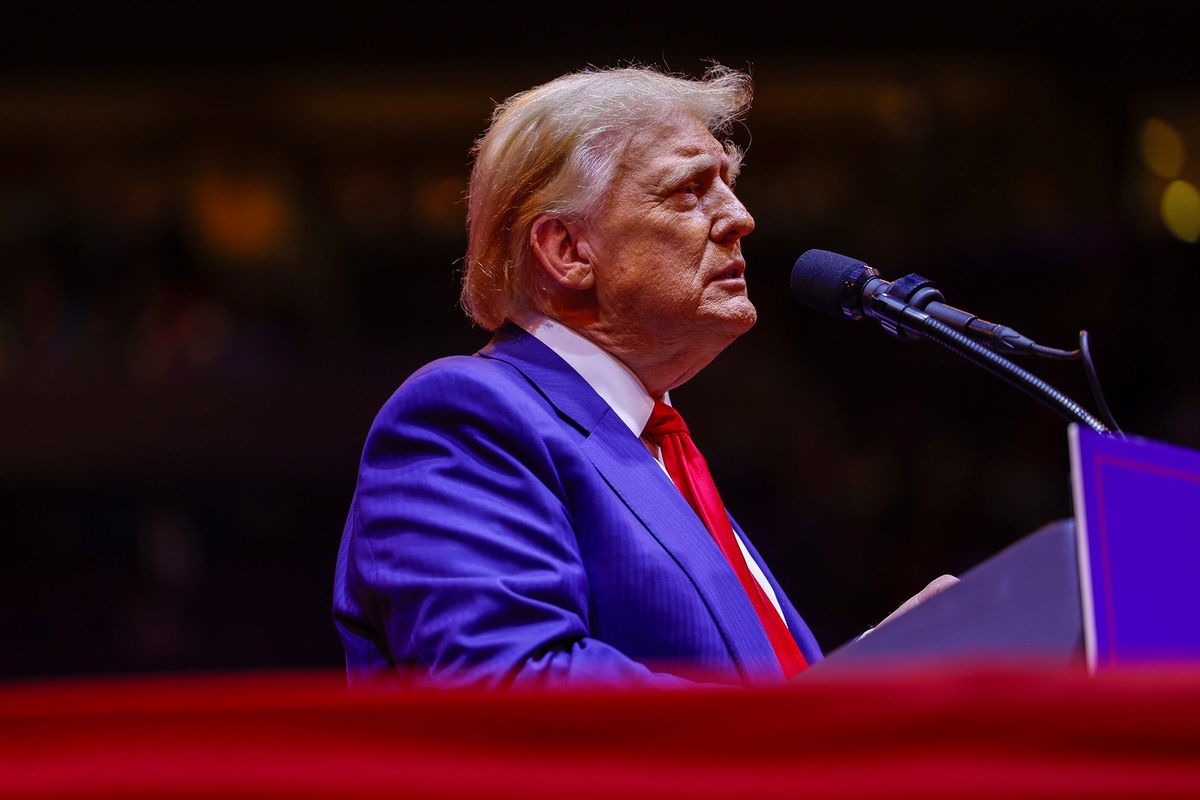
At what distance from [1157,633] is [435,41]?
3.97 m

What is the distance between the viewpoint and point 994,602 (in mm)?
848

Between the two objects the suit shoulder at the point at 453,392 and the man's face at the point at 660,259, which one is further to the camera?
the man's face at the point at 660,259

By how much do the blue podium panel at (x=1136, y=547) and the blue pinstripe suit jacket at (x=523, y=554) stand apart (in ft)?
1.32

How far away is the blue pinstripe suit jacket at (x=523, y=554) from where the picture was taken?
3.53 feet

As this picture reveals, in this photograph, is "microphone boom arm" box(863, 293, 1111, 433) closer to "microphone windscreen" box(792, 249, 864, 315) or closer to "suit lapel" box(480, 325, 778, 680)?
"microphone windscreen" box(792, 249, 864, 315)

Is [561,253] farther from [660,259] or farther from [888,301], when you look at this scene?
[888,301]

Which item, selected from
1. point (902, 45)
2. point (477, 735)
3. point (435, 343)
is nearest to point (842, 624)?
point (435, 343)

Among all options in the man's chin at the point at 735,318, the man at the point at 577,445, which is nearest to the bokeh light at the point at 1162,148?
the man at the point at 577,445

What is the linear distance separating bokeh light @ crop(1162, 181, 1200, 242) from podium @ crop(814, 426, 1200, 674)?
11.8 feet

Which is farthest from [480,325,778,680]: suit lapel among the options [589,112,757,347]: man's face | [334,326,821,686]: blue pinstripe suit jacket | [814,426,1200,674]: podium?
[814,426,1200,674]: podium

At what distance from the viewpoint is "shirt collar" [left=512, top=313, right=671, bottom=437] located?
141cm

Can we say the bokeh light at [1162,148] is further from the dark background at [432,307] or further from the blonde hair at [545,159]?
the blonde hair at [545,159]

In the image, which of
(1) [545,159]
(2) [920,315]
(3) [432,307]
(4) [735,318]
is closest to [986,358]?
(2) [920,315]

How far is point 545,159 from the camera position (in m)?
1.46
